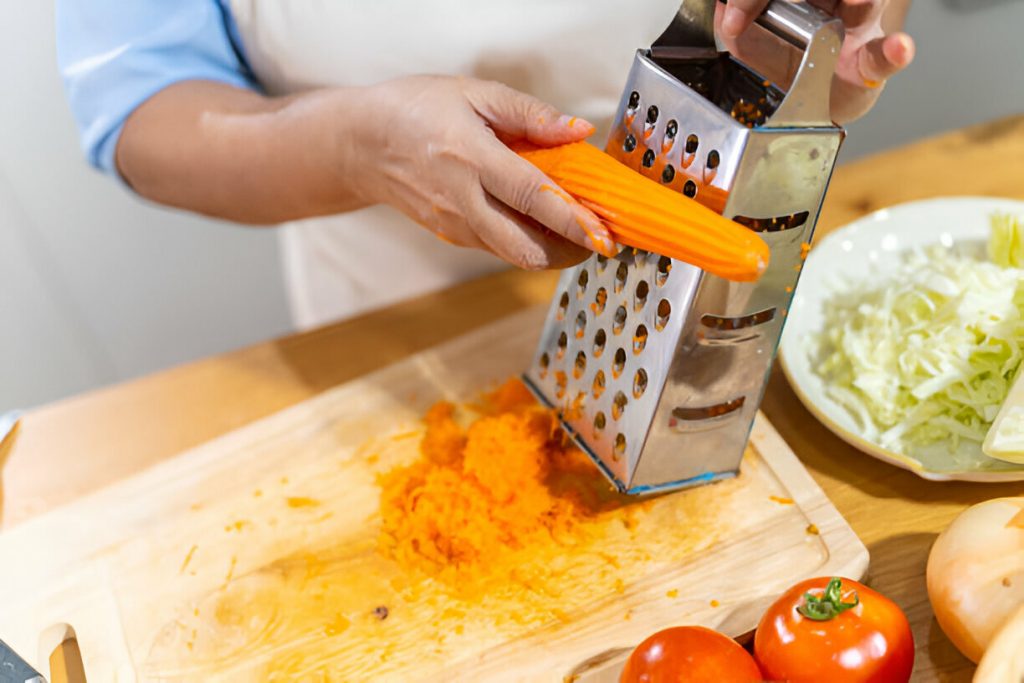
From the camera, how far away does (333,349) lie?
1.81 metres

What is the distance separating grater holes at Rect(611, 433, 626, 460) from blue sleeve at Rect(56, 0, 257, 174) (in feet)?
3.21

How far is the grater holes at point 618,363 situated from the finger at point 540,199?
7.8 inches

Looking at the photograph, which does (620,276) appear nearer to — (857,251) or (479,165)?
(479,165)

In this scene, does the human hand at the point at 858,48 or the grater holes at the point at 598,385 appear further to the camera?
the grater holes at the point at 598,385

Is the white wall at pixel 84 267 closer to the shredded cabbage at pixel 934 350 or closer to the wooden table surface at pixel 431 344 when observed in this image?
the wooden table surface at pixel 431 344

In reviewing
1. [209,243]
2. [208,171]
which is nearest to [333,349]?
[208,171]

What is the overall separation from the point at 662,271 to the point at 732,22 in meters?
0.33

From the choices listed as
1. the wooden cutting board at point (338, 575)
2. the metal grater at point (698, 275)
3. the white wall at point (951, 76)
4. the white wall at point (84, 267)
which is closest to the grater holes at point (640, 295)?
the metal grater at point (698, 275)

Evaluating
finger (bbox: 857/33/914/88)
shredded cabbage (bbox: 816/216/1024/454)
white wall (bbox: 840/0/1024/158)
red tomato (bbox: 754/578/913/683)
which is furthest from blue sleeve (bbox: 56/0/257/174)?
white wall (bbox: 840/0/1024/158)

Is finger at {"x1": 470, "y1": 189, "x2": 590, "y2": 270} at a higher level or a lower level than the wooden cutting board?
higher

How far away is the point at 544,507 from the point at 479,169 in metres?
0.52

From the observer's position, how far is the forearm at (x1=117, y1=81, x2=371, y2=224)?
1.50 metres

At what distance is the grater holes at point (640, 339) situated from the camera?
1282 millimetres

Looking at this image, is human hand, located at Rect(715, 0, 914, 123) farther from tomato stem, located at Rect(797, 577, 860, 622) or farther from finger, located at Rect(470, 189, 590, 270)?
tomato stem, located at Rect(797, 577, 860, 622)
